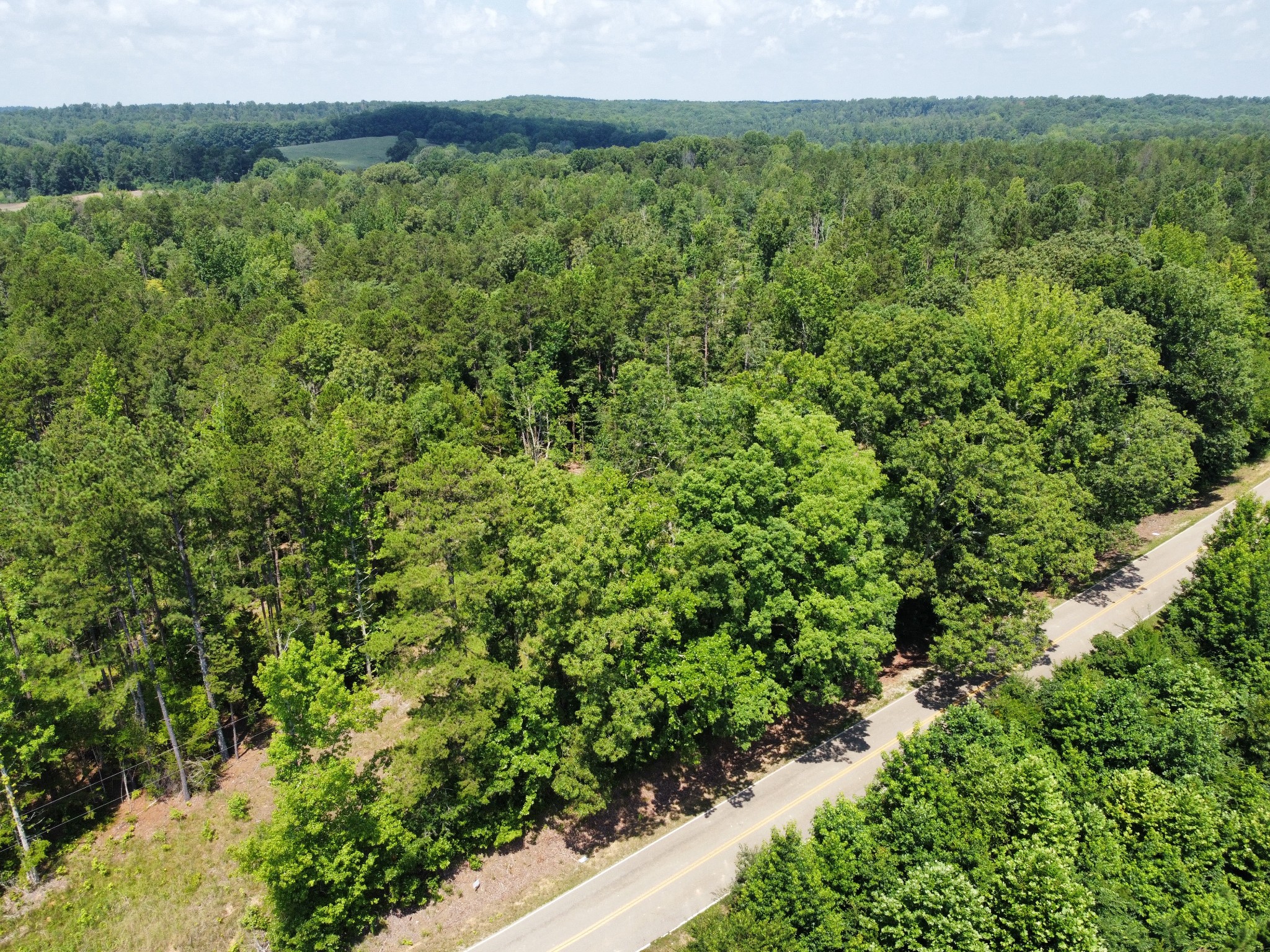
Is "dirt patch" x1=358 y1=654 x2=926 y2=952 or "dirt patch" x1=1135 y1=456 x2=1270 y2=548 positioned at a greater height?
"dirt patch" x1=1135 y1=456 x2=1270 y2=548

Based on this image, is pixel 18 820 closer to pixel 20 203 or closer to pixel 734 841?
pixel 734 841

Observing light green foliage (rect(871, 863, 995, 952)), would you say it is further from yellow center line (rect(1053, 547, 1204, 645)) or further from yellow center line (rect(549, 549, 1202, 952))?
yellow center line (rect(1053, 547, 1204, 645))

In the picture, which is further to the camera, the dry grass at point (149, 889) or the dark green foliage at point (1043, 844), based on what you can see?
the dry grass at point (149, 889)

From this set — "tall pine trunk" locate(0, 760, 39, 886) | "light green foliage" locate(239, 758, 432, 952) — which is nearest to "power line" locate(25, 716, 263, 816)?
"tall pine trunk" locate(0, 760, 39, 886)

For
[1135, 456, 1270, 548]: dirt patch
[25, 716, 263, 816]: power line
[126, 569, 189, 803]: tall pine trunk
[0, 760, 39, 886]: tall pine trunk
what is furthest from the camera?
[1135, 456, 1270, 548]: dirt patch

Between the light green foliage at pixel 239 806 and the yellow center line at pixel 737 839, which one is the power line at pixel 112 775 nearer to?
the light green foliage at pixel 239 806

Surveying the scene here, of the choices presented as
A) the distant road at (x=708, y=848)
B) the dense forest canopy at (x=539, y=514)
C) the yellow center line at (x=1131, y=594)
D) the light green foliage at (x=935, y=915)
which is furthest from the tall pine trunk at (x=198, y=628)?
the yellow center line at (x=1131, y=594)

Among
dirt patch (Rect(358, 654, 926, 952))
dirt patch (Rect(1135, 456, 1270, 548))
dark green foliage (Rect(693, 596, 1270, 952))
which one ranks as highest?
dark green foliage (Rect(693, 596, 1270, 952))

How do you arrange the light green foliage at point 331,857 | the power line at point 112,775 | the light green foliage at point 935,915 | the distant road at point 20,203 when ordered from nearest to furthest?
the light green foliage at point 935,915, the light green foliage at point 331,857, the power line at point 112,775, the distant road at point 20,203
